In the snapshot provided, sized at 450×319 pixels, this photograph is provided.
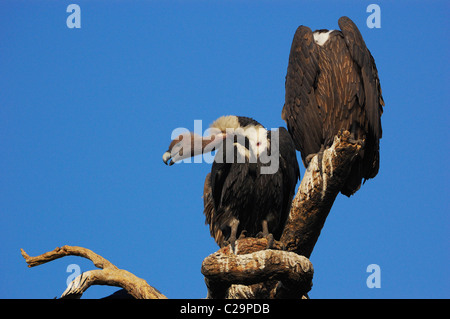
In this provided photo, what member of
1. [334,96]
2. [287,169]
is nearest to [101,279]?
[287,169]

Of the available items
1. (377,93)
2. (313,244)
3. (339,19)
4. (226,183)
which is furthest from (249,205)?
(339,19)

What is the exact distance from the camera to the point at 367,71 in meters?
7.74

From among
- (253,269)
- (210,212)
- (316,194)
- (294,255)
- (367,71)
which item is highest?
(367,71)

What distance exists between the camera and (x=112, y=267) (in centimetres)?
736

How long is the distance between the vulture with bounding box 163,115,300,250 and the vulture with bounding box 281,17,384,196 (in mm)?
974

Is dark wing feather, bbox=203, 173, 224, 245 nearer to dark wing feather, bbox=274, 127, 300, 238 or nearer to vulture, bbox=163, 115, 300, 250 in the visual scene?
vulture, bbox=163, 115, 300, 250

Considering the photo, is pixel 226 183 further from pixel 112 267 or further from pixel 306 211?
pixel 112 267

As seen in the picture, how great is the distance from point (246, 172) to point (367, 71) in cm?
216

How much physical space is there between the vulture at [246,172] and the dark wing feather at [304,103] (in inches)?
40.1

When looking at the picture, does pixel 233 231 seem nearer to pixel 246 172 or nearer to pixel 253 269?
pixel 246 172

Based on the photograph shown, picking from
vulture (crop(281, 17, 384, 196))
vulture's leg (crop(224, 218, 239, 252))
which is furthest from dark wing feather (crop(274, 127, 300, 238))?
vulture (crop(281, 17, 384, 196))
